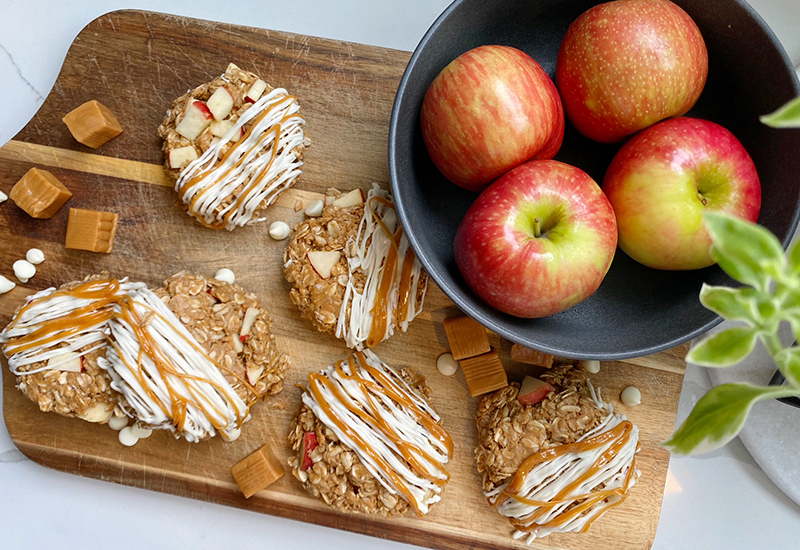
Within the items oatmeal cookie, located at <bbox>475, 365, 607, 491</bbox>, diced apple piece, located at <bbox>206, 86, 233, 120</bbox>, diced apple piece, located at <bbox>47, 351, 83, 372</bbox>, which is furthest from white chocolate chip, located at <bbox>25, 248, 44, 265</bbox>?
oatmeal cookie, located at <bbox>475, 365, 607, 491</bbox>

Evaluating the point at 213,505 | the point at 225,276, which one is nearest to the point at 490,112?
the point at 225,276

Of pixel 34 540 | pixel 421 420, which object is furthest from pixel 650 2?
pixel 34 540

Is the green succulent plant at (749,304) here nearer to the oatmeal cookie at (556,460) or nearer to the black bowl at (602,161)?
the black bowl at (602,161)

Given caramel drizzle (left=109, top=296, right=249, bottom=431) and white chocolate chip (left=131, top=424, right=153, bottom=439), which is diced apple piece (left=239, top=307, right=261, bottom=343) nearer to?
caramel drizzle (left=109, top=296, right=249, bottom=431)

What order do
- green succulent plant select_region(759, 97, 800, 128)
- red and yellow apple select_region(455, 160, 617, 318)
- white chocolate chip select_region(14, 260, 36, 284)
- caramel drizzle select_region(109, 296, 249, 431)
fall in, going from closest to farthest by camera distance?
green succulent plant select_region(759, 97, 800, 128), red and yellow apple select_region(455, 160, 617, 318), caramel drizzle select_region(109, 296, 249, 431), white chocolate chip select_region(14, 260, 36, 284)

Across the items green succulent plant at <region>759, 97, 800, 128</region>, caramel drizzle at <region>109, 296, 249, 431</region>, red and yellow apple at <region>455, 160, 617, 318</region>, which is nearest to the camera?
green succulent plant at <region>759, 97, 800, 128</region>

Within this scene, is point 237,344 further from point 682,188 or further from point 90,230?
point 682,188

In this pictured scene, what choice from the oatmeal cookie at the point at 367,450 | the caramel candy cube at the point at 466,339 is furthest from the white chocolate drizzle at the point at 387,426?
the caramel candy cube at the point at 466,339
